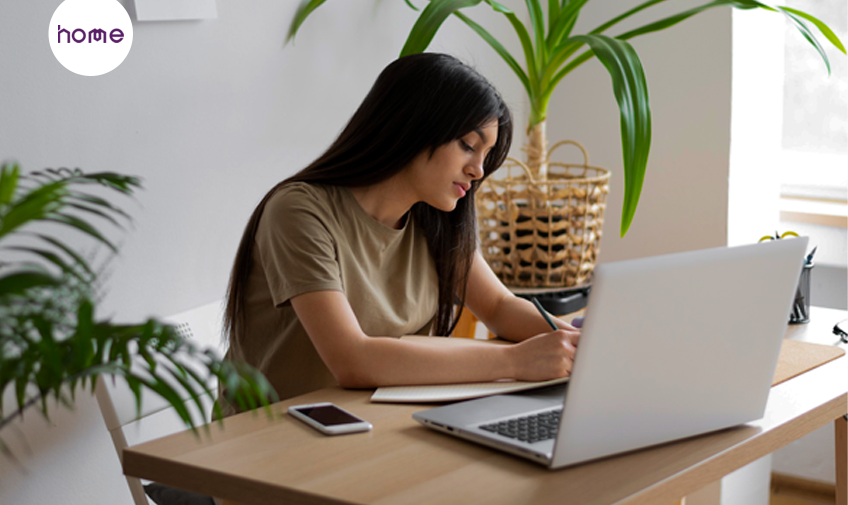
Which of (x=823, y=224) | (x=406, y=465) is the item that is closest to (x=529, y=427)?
(x=406, y=465)

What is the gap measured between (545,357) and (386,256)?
40 cm

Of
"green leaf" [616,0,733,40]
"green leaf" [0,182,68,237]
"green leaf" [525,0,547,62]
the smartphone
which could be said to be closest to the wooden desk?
the smartphone

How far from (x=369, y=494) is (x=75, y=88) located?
102 centimetres

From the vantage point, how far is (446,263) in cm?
157

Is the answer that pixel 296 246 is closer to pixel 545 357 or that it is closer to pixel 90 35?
pixel 545 357

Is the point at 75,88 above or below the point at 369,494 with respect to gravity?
above

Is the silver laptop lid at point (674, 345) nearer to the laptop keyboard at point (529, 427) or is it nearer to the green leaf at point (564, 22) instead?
the laptop keyboard at point (529, 427)

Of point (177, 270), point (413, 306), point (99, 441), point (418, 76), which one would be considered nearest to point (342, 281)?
point (413, 306)

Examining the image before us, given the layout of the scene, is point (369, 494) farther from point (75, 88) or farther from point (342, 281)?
point (75, 88)

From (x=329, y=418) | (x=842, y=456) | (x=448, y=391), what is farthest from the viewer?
(x=842, y=456)

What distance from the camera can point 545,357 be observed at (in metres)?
1.20

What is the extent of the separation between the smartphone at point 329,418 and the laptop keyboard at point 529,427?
155 mm

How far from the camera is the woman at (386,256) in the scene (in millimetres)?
1205

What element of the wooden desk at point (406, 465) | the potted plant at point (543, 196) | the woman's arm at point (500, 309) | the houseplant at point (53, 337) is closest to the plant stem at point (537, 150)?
the potted plant at point (543, 196)
